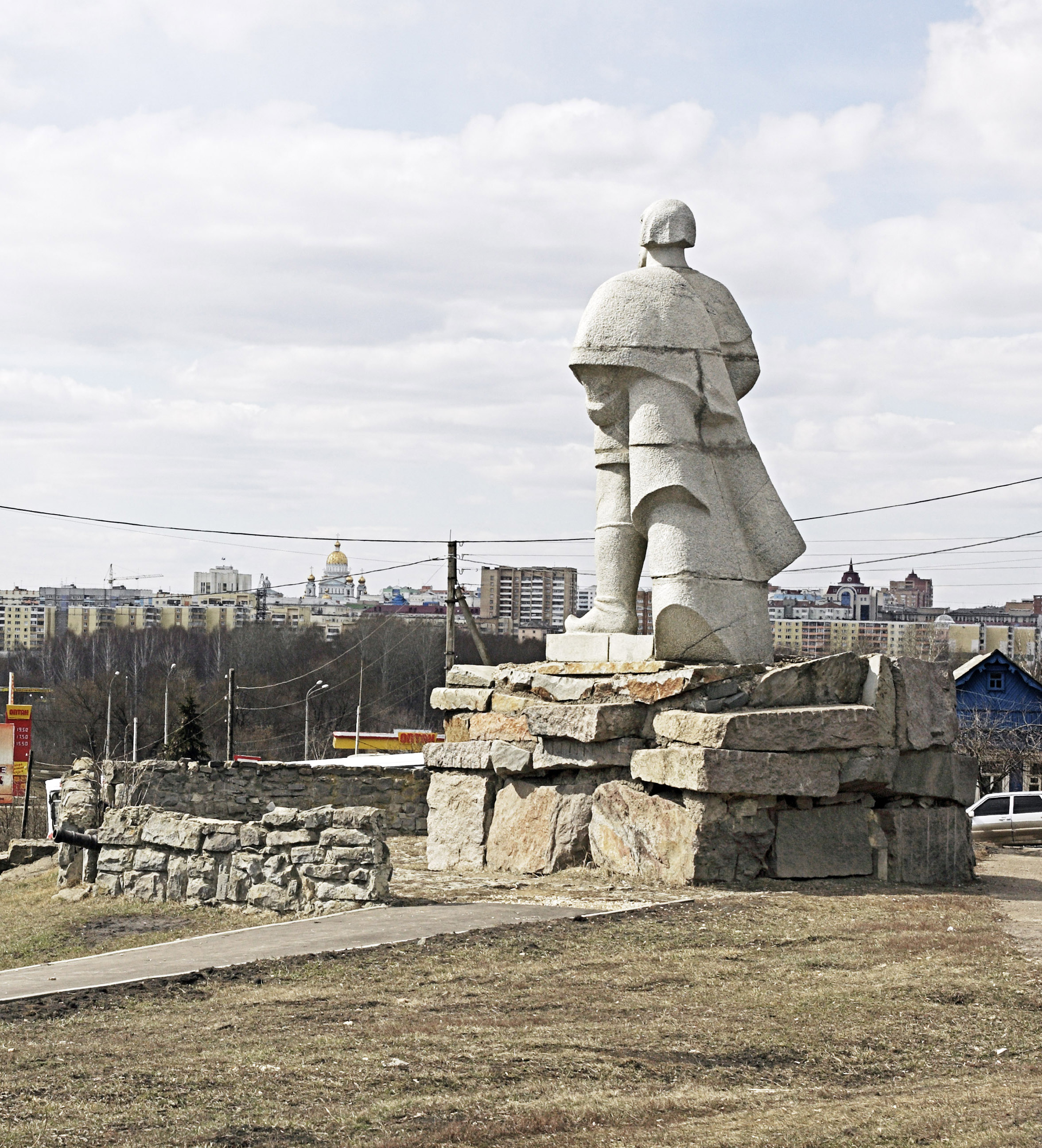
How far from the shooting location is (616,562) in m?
10.1

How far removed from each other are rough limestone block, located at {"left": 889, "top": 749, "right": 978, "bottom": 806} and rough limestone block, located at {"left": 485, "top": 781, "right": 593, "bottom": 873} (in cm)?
207

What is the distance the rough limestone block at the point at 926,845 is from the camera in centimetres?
930

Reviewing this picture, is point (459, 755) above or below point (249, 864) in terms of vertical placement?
above

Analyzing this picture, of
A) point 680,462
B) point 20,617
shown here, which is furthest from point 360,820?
point 20,617

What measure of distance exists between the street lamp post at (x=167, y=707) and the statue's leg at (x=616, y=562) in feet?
87.8

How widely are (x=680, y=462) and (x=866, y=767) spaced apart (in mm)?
2321

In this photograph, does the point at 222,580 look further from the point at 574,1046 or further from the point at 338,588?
the point at 574,1046

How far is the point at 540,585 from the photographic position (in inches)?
3155

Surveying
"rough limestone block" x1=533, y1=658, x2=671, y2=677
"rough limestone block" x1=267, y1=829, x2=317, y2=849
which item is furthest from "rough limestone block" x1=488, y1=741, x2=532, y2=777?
"rough limestone block" x1=267, y1=829, x2=317, y2=849

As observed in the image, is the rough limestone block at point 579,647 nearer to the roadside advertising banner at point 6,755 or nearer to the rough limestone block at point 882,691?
the rough limestone block at point 882,691

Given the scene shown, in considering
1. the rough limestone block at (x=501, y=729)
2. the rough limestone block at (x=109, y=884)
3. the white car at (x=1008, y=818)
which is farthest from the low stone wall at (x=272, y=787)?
the white car at (x=1008, y=818)

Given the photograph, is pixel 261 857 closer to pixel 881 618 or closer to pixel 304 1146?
pixel 304 1146

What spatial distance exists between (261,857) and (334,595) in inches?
5099

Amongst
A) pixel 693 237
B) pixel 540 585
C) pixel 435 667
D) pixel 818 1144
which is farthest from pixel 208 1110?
pixel 540 585
